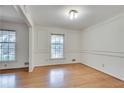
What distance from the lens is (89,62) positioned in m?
5.16

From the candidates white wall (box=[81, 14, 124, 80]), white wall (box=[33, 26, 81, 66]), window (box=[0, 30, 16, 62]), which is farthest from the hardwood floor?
white wall (box=[33, 26, 81, 66])

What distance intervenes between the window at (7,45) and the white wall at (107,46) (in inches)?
149

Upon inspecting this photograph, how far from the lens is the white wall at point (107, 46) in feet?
10.3

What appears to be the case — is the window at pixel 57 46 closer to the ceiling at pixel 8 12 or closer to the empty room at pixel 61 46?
the empty room at pixel 61 46

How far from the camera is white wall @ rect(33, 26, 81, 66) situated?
5.06 m

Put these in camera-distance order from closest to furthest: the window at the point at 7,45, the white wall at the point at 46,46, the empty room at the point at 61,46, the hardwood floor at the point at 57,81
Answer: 1. the hardwood floor at the point at 57,81
2. the empty room at the point at 61,46
3. the window at the point at 7,45
4. the white wall at the point at 46,46

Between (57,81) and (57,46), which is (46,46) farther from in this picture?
(57,81)

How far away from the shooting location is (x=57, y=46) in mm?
5598

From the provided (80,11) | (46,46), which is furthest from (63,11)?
(46,46)

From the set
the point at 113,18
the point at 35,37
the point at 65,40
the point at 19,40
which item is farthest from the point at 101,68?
the point at 19,40

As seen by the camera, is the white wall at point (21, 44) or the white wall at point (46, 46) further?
the white wall at point (46, 46)

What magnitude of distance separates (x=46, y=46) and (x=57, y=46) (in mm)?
662

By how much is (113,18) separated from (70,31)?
110 inches

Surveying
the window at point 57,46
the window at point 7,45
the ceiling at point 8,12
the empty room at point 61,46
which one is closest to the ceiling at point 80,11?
the empty room at point 61,46
